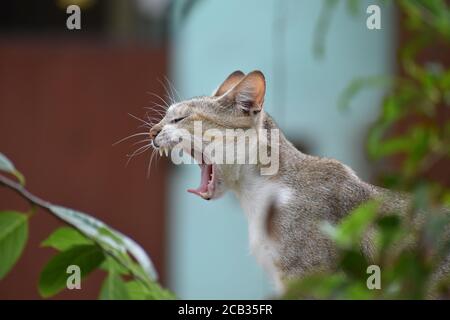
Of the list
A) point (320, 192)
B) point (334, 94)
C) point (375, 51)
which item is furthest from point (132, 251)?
point (375, 51)

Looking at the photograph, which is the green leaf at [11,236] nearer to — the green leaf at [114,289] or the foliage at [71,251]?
the foliage at [71,251]

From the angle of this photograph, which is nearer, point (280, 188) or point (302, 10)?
point (280, 188)

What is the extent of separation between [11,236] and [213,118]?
32 centimetres

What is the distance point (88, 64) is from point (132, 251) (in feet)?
11.7

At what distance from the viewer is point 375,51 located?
436cm

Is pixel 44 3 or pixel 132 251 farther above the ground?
pixel 44 3

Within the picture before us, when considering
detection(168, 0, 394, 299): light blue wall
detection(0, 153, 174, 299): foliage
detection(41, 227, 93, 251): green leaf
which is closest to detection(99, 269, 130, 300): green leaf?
detection(0, 153, 174, 299): foliage

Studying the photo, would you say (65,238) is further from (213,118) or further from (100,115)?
(100,115)

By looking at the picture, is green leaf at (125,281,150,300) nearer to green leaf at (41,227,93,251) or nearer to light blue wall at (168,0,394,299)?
green leaf at (41,227,93,251)

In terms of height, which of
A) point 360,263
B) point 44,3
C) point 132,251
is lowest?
point 132,251

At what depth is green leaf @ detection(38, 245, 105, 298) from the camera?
122cm

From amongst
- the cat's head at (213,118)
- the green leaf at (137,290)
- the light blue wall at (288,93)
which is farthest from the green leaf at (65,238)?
the light blue wall at (288,93)

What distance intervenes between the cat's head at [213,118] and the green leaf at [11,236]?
0.77 feet
